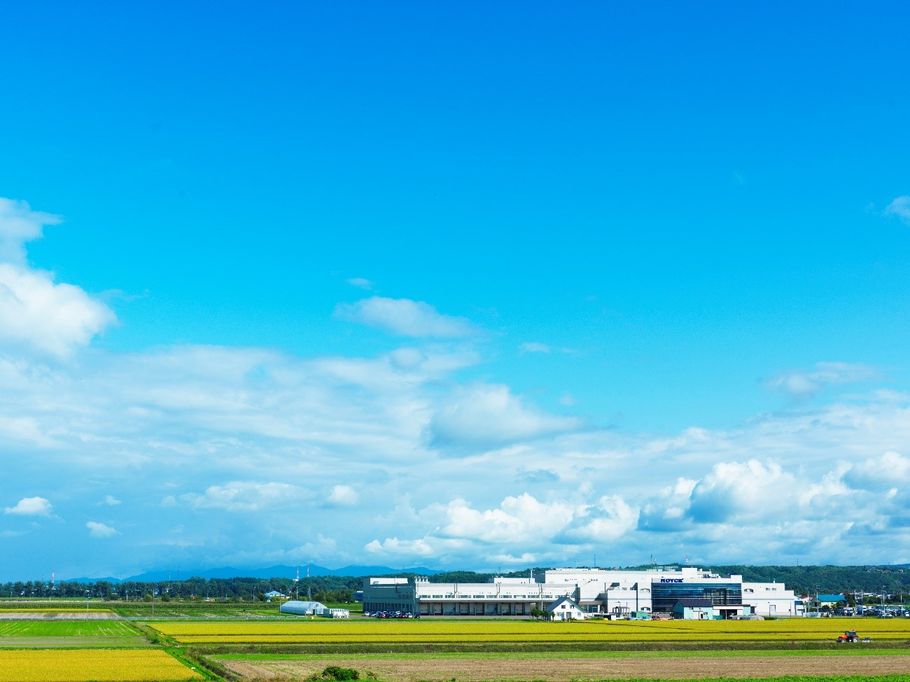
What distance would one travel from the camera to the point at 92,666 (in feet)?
187

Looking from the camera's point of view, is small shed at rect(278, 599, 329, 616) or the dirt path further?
small shed at rect(278, 599, 329, 616)

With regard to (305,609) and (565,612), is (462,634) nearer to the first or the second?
(565,612)

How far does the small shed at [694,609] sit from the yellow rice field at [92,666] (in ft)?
365

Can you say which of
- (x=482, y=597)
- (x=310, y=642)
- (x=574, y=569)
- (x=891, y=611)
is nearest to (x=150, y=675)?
(x=310, y=642)

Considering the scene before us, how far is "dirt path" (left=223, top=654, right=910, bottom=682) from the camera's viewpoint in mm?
54719

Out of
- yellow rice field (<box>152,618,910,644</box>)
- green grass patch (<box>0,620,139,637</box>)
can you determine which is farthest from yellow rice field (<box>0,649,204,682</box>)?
green grass patch (<box>0,620,139,637</box>)

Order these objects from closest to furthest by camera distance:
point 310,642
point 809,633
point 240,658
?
point 240,658 < point 310,642 < point 809,633

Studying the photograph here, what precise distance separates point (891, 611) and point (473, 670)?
503 feet

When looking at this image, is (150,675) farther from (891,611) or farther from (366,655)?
(891,611)

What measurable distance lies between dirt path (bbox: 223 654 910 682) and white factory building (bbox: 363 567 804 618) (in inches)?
3761

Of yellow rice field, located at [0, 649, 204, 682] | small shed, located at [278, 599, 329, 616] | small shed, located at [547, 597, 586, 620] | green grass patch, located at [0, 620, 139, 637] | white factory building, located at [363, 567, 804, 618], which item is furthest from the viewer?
white factory building, located at [363, 567, 804, 618]

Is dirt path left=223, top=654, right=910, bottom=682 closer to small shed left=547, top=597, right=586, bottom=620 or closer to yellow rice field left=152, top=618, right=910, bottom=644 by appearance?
yellow rice field left=152, top=618, right=910, bottom=644

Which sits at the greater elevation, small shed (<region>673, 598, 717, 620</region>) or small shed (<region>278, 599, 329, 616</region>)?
small shed (<region>278, 599, 329, 616</region>)

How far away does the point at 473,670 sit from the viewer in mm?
A: 57500
